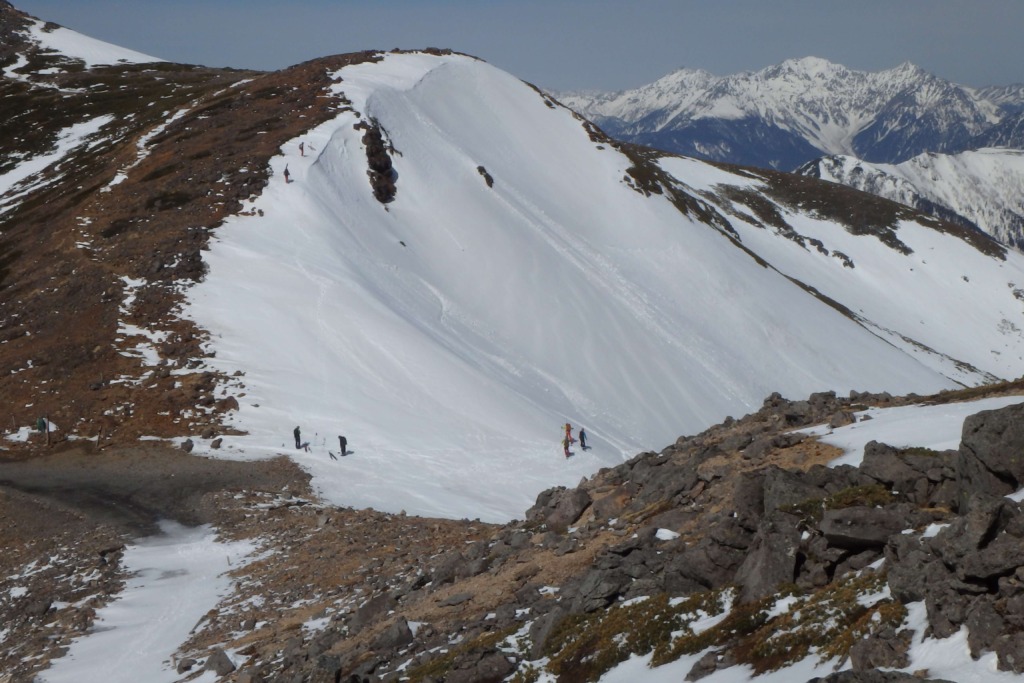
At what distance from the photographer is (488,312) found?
197ft

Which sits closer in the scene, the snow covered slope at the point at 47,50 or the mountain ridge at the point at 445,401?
the mountain ridge at the point at 445,401

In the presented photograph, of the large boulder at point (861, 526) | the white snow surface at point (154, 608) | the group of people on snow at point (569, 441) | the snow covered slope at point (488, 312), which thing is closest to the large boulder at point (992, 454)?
the large boulder at point (861, 526)

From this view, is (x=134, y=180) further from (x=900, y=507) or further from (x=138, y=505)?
(x=900, y=507)

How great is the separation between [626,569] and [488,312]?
45036 millimetres

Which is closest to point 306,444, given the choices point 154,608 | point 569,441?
point 569,441

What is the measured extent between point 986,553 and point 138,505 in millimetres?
27147

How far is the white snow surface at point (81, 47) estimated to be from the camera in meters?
135

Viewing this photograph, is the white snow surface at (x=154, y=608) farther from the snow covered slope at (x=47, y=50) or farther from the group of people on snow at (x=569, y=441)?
the snow covered slope at (x=47, y=50)

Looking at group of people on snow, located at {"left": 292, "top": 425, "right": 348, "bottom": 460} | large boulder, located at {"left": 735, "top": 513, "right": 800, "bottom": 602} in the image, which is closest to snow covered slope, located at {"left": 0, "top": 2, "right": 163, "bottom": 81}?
group of people on snow, located at {"left": 292, "top": 425, "right": 348, "bottom": 460}

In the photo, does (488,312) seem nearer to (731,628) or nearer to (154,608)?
(154,608)

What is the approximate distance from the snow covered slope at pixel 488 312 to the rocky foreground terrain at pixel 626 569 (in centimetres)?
827

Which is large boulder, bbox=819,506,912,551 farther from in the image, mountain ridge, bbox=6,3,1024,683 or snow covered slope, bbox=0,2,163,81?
snow covered slope, bbox=0,2,163,81

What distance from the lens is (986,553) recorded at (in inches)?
380

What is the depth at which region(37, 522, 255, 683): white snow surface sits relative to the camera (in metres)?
19.0
